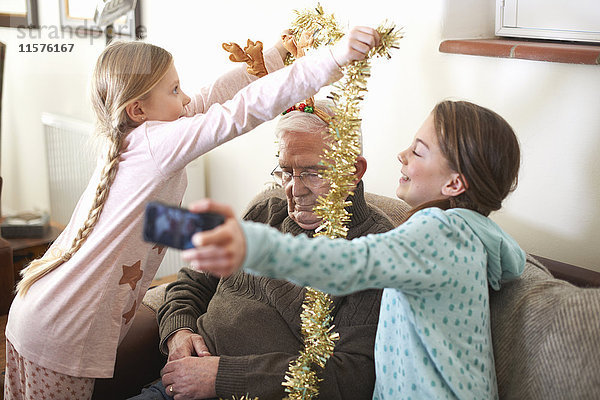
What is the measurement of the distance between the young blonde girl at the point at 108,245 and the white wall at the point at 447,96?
757 millimetres

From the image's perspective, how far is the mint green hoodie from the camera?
89 cm

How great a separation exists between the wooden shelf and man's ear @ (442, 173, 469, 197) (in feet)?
1.84

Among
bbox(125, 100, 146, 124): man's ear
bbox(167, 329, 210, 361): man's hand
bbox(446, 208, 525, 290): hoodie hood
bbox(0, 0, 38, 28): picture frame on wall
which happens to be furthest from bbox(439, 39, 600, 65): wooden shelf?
bbox(0, 0, 38, 28): picture frame on wall

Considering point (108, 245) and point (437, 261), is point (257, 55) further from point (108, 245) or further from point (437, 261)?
point (437, 261)

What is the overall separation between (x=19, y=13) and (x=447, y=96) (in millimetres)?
2936

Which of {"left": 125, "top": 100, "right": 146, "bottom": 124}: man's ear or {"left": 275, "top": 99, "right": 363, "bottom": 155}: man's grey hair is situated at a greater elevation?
{"left": 125, "top": 100, "right": 146, "bottom": 124}: man's ear

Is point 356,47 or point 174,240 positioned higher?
point 356,47

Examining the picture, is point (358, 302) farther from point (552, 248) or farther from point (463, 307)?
point (552, 248)

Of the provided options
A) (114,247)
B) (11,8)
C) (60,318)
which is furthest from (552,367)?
(11,8)

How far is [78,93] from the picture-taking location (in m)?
3.69

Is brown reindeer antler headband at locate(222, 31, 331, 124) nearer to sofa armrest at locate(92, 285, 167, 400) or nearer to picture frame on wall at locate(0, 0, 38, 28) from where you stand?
sofa armrest at locate(92, 285, 167, 400)

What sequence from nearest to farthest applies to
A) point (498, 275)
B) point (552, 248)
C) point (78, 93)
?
point (498, 275)
point (552, 248)
point (78, 93)

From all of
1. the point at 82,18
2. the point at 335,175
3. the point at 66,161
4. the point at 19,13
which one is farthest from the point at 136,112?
the point at 19,13

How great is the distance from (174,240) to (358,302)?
2.36ft
